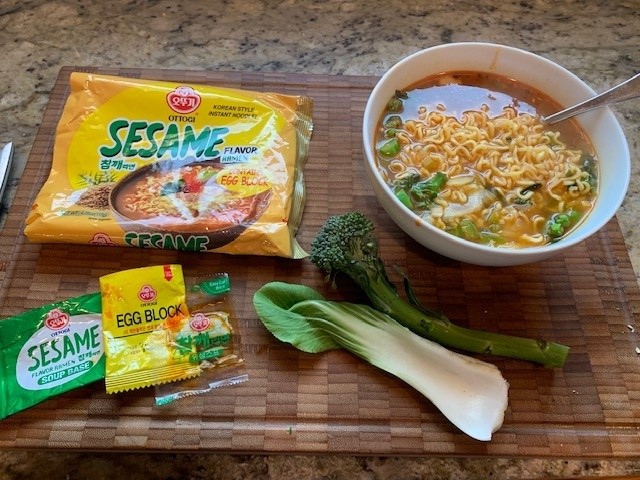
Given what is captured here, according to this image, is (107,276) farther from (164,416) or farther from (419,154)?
(419,154)

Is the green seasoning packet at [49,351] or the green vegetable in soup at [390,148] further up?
the green vegetable in soup at [390,148]

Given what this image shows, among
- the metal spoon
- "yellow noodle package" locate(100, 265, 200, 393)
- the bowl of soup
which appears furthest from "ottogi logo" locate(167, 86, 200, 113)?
the metal spoon

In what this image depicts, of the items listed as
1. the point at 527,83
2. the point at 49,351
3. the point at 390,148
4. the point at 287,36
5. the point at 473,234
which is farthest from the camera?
the point at 287,36

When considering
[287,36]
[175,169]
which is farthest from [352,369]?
[287,36]

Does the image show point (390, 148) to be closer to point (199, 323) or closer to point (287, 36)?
point (199, 323)

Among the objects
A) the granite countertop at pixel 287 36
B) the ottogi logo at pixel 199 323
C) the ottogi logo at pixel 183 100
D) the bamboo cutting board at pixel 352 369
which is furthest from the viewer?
the granite countertop at pixel 287 36

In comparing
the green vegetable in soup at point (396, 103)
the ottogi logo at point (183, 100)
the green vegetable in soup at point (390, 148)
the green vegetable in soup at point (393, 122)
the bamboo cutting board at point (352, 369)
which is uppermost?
the ottogi logo at point (183, 100)

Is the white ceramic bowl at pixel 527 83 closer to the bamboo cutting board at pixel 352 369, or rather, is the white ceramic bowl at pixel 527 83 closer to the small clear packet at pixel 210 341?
the bamboo cutting board at pixel 352 369

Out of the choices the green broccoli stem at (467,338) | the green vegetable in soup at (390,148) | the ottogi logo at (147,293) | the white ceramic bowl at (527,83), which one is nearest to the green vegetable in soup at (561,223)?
the white ceramic bowl at (527,83)
